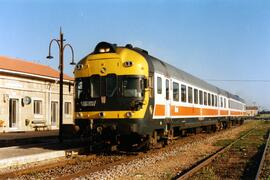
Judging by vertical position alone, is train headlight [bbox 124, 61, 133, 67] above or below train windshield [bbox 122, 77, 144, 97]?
above

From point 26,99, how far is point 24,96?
27cm

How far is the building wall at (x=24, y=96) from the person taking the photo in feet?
88.9

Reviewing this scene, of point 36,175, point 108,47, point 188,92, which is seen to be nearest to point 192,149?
point 188,92

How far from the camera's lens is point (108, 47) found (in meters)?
13.2

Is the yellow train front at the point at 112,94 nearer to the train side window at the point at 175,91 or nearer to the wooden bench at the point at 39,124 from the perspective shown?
the train side window at the point at 175,91

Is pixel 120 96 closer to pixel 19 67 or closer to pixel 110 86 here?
pixel 110 86

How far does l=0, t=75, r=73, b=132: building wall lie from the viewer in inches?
1067

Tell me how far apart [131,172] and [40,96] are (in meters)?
22.7

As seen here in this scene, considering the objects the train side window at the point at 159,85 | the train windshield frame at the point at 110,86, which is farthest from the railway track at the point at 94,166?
the train side window at the point at 159,85

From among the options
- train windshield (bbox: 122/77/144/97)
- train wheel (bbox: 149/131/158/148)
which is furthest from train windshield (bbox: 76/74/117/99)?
train wheel (bbox: 149/131/158/148)

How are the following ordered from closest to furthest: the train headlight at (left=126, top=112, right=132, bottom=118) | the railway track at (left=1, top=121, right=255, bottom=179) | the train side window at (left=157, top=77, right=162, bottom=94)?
the railway track at (left=1, top=121, right=255, bottom=179), the train headlight at (left=126, top=112, right=132, bottom=118), the train side window at (left=157, top=77, right=162, bottom=94)

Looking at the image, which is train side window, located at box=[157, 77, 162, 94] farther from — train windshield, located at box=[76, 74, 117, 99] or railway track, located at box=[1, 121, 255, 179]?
railway track, located at box=[1, 121, 255, 179]

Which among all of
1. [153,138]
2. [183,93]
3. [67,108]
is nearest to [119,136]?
[153,138]

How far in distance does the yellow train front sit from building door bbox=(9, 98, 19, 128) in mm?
16202
